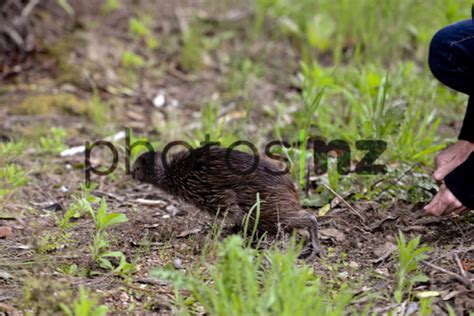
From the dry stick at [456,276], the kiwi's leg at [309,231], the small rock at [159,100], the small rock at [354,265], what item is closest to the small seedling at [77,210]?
the kiwi's leg at [309,231]

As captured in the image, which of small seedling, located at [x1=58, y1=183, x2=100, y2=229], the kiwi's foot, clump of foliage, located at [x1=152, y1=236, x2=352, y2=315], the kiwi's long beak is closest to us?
clump of foliage, located at [x1=152, y1=236, x2=352, y2=315]

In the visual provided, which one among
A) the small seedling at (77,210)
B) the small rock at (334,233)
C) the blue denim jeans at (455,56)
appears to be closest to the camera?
the blue denim jeans at (455,56)

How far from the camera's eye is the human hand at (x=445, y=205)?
4223 mm

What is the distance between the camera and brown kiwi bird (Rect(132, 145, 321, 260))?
446 centimetres

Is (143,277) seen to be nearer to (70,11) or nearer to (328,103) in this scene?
(328,103)

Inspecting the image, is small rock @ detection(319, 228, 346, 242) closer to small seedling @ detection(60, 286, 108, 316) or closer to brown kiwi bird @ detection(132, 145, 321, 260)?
brown kiwi bird @ detection(132, 145, 321, 260)

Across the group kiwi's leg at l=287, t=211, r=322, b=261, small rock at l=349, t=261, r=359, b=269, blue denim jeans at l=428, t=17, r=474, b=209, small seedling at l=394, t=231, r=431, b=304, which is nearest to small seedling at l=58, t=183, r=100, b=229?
kiwi's leg at l=287, t=211, r=322, b=261

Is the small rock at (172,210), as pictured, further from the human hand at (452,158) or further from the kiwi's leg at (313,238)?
the human hand at (452,158)

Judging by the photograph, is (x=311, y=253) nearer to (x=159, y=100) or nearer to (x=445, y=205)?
(x=445, y=205)

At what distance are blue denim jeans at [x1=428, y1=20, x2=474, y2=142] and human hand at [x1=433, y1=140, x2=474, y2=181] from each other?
361mm

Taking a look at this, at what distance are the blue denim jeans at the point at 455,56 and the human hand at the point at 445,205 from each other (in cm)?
65

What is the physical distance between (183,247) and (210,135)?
155cm

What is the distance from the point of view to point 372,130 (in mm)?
5367

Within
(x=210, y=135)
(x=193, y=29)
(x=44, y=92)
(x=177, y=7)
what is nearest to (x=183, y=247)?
(x=210, y=135)
